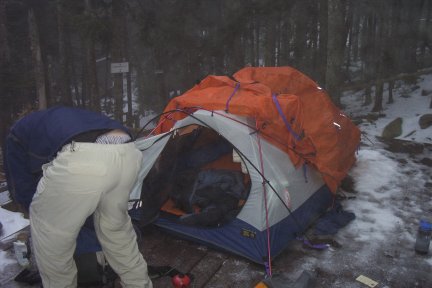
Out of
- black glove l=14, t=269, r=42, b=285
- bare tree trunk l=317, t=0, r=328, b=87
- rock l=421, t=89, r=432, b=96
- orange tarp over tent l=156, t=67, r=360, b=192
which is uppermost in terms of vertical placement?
bare tree trunk l=317, t=0, r=328, b=87

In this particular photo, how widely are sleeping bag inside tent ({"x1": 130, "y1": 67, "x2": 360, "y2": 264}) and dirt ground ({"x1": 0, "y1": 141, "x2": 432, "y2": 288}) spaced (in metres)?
0.16

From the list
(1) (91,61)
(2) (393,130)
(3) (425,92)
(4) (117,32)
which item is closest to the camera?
(2) (393,130)

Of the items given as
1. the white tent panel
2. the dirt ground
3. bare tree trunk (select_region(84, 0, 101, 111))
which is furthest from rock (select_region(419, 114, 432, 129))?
bare tree trunk (select_region(84, 0, 101, 111))

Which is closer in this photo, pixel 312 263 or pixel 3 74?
pixel 312 263

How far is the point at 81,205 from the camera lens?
2762 mm

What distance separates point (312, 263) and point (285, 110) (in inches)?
68.2

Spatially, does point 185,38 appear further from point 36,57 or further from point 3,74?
point 3,74

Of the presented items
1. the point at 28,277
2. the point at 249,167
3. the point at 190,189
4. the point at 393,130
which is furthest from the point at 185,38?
the point at 28,277

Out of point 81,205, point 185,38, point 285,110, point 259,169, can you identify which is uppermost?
point 185,38

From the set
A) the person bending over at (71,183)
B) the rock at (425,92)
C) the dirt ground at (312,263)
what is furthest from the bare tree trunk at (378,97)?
the person bending over at (71,183)

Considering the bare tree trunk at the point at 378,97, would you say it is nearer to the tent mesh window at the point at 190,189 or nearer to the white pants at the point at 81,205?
the tent mesh window at the point at 190,189

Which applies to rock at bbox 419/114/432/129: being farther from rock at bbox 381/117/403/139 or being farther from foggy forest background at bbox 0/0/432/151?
foggy forest background at bbox 0/0/432/151

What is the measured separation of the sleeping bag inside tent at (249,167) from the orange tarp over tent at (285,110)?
0.01 meters

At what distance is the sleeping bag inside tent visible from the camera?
421 cm
